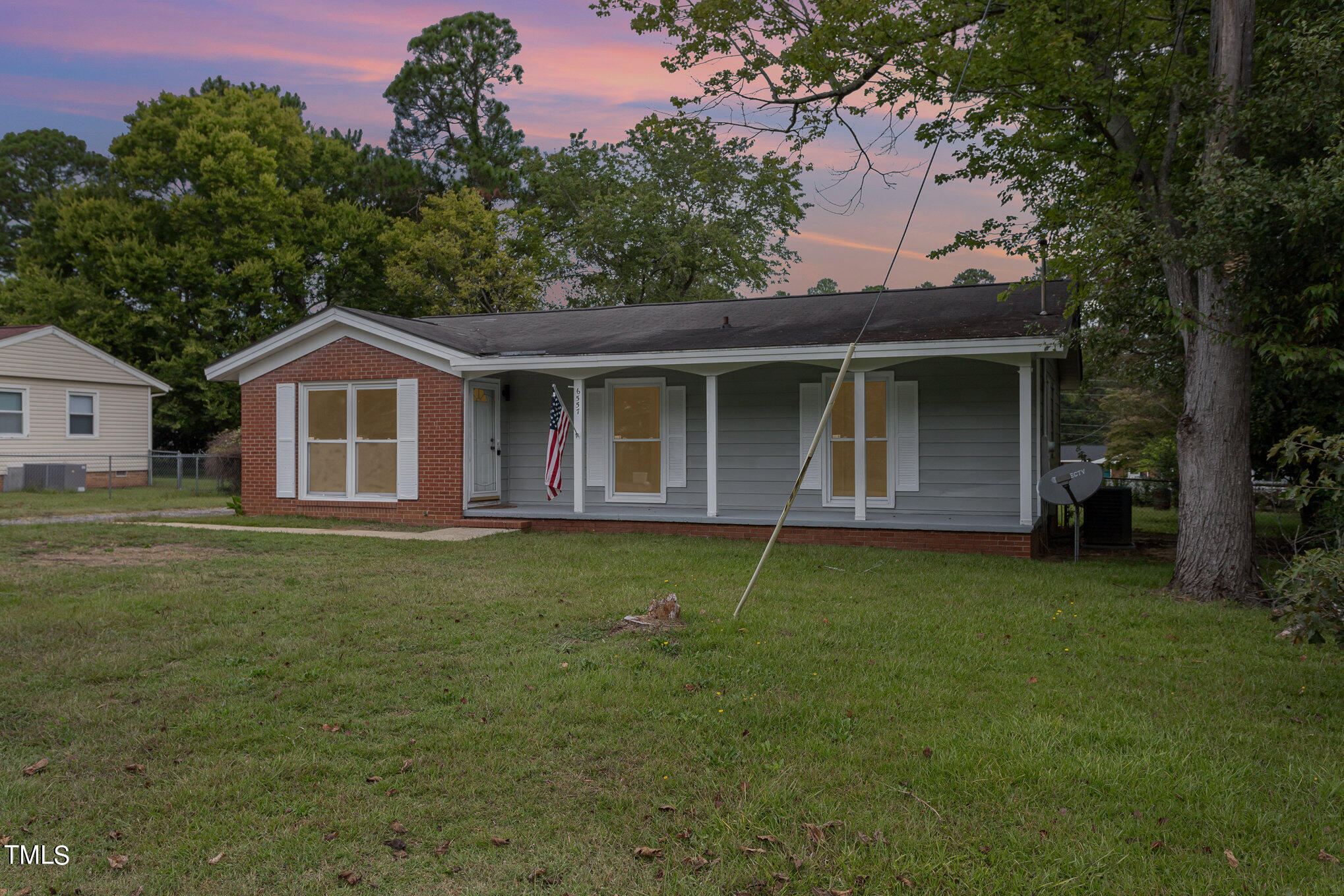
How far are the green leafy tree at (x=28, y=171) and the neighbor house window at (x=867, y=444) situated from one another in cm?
4169

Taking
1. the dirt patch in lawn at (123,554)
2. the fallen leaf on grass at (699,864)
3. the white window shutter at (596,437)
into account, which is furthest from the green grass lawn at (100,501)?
the fallen leaf on grass at (699,864)

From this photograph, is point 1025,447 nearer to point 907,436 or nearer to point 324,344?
point 907,436

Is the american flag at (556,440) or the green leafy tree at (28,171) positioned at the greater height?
the green leafy tree at (28,171)

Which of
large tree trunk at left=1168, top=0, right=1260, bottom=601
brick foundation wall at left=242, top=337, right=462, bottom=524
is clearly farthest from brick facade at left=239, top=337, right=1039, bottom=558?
large tree trunk at left=1168, top=0, right=1260, bottom=601

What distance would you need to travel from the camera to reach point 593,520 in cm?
1306

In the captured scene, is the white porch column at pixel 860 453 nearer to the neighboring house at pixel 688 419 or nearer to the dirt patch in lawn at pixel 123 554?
the neighboring house at pixel 688 419

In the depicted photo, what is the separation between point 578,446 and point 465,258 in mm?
19256

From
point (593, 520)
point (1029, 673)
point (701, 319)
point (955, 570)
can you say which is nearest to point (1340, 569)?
point (1029, 673)

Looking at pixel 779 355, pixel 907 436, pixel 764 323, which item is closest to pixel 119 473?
pixel 764 323

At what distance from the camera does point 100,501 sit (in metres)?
17.7

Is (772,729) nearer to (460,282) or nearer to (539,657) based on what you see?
(539,657)

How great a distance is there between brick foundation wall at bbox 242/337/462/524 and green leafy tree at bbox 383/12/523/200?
23417 millimetres

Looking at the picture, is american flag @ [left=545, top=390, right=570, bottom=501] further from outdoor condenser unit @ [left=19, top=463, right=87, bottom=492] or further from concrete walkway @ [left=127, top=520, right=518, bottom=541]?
outdoor condenser unit @ [left=19, top=463, right=87, bottom=492]

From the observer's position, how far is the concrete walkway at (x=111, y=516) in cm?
1320
